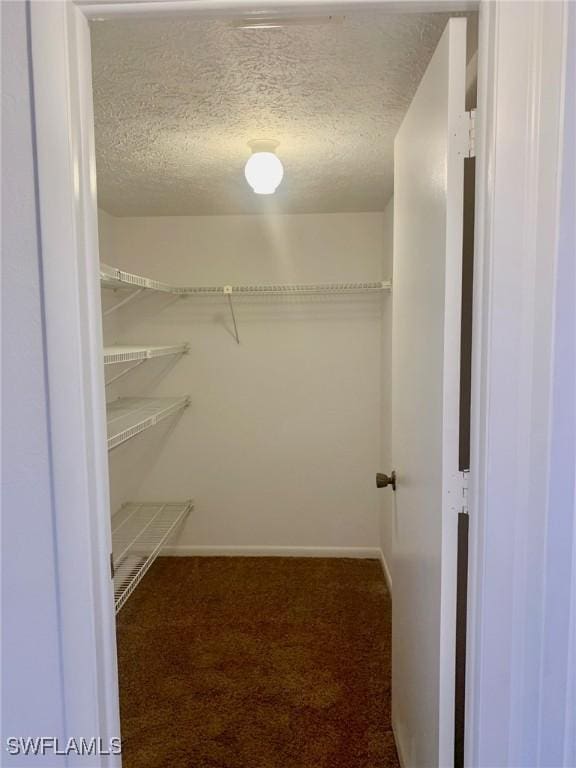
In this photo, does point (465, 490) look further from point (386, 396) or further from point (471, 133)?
point (386, 396)

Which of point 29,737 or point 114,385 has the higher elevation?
point 114,385

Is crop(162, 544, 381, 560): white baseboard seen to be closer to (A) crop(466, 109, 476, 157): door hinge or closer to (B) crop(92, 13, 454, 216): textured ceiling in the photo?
(B) crop(92, 13, 454, 216): textured ceiling

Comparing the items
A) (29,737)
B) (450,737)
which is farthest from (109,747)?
(450,737)

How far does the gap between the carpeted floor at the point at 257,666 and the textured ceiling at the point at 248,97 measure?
2164mm

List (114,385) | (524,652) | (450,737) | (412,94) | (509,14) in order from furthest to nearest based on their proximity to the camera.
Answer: (114,385) < (412,94) < (450,737) < (524,652) < (509,14)

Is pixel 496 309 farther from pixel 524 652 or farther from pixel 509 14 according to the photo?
pixel 524 652

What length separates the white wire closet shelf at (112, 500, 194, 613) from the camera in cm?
241

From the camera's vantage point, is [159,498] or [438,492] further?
[159,498]

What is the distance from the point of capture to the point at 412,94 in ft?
5.02

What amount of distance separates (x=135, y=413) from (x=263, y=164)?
4.76 feet

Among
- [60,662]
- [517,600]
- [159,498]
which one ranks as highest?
[517,600]

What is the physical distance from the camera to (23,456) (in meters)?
0.99

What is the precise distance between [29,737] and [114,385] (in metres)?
2.39

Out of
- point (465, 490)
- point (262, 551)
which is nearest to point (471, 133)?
point (465, 490)
